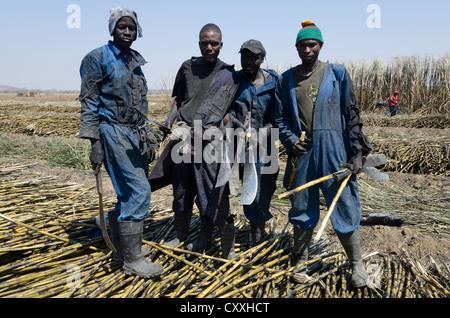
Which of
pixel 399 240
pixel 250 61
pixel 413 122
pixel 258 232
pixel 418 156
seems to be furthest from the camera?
pixel 413 122

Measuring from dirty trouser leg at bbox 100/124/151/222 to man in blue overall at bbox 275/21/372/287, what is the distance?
1023 millimetres

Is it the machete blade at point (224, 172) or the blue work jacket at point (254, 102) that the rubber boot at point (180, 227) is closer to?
the machete blade at point (224, 172)

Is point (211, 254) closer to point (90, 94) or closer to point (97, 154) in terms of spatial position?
point (97, 154)

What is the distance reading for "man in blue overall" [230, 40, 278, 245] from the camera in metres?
2.58

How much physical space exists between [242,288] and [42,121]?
10863mm

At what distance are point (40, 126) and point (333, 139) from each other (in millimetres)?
10695

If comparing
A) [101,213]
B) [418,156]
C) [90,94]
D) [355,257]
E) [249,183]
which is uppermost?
[90,94]

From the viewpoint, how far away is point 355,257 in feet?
7.91

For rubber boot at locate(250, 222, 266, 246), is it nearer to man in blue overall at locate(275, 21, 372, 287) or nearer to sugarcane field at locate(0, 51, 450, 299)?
sugarcane field at locate(0, 51, 450, 299)

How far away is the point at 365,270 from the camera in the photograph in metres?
2.55

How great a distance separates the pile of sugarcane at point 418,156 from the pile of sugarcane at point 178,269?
401cm

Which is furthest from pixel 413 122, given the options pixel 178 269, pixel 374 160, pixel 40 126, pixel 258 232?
pixel 40 126

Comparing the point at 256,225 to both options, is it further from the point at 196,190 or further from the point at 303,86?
the point at 303,86
